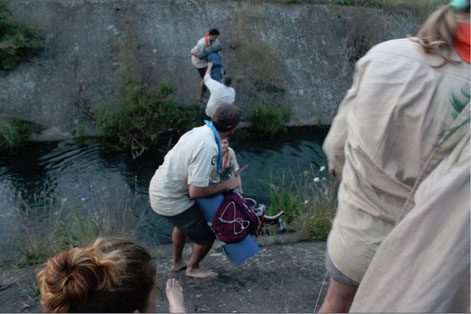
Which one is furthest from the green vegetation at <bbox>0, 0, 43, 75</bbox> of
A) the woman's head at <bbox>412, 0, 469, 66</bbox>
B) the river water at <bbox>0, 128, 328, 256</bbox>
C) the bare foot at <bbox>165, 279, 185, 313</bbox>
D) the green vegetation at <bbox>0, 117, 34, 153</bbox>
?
the woman's head at <bbox>412, 0, 469, 66</bbox>

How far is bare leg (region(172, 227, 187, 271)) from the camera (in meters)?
3.75

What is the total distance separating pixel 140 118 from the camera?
8.95 m

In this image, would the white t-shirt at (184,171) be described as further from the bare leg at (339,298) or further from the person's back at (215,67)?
the person's back at (215,67)

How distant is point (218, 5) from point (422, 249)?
1115 centimetres

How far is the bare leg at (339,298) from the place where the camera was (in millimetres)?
1944

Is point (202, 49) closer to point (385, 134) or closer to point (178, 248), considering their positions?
point (178, 248)

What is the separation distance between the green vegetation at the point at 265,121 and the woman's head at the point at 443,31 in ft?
26.9

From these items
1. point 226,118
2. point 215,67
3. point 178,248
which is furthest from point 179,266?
point 215,67

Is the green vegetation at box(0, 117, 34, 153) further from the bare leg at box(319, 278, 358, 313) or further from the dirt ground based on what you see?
the bare leg at box(319, 278, 358, 313)

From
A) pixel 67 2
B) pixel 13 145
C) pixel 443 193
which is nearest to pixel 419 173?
pixel 443 193

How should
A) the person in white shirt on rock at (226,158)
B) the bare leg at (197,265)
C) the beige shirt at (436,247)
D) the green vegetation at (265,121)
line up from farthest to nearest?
1. the green vegetation at (265,121)
2. the person in white shirt on rock at (226,158)
3. the bare leg at (197,265)
4. the beige shirt at (436,247)

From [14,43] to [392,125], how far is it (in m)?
9.57

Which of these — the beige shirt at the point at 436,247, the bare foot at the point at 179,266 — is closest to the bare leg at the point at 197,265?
the bare foot at the point at 179,266

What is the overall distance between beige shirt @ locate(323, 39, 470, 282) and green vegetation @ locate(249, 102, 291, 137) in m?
7.98
